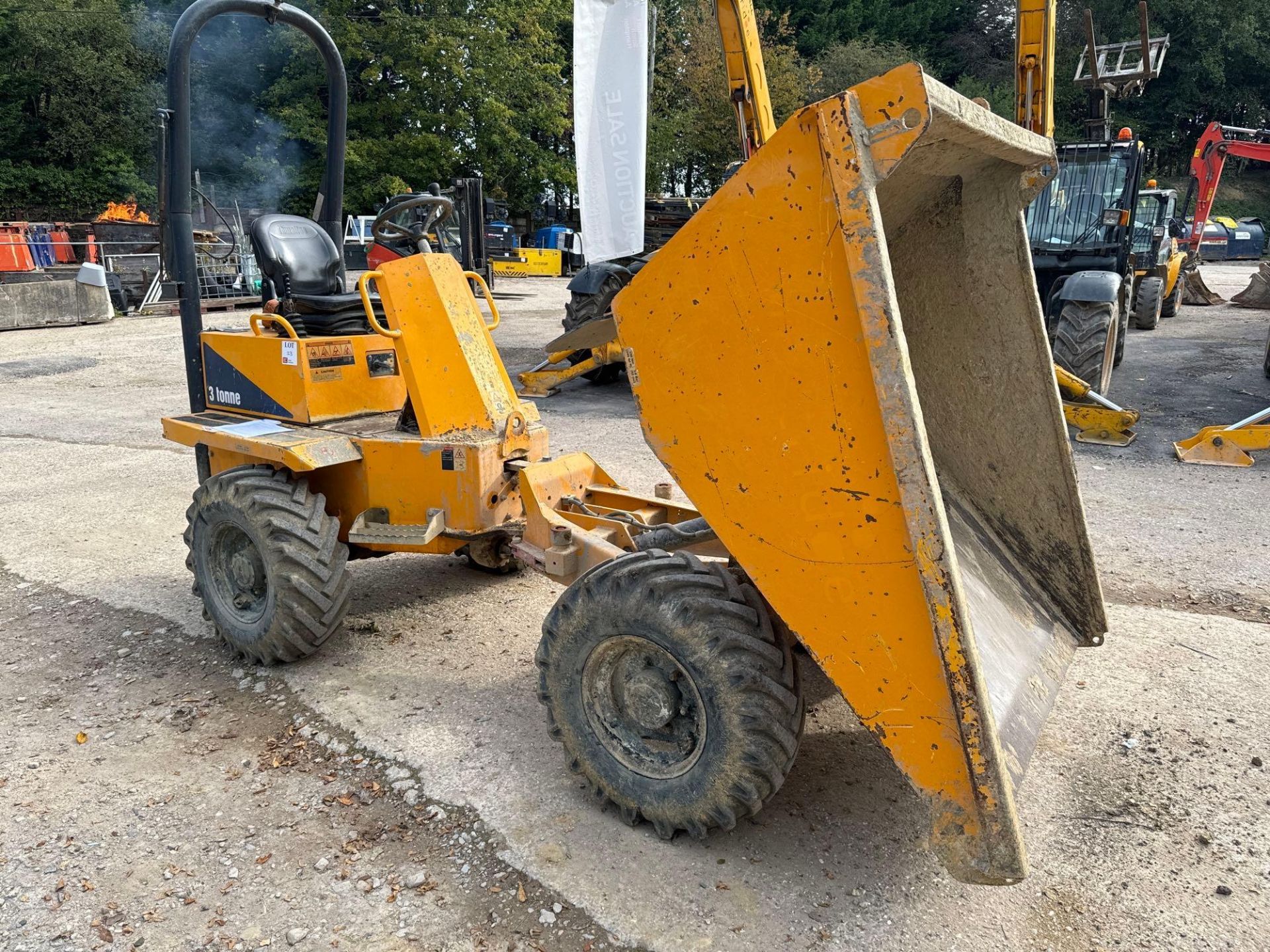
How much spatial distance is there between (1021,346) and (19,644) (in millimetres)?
4693

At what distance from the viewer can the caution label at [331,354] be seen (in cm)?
421

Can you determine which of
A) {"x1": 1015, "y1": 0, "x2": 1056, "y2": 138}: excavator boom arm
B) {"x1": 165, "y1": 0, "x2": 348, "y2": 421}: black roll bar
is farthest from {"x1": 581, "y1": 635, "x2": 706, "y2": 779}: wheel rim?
{"x1": 1015, "y1": 0, "x2": 1056, "y2": 138}: excavator boom arm

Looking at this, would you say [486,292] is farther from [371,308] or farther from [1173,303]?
[1173,303]

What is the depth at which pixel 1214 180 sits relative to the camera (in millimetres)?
18844

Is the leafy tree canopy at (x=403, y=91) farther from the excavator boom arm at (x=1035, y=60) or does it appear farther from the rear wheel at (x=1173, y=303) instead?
the excavator boom arm at (x=1035, y=60)

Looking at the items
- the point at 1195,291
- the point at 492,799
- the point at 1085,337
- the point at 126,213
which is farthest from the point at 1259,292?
the point at 126,213

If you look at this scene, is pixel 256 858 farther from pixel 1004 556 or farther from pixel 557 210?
pixel 557 210

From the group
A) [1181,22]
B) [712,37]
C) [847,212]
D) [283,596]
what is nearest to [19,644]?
[283,596]

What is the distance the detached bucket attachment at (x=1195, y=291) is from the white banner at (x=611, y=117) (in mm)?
14190

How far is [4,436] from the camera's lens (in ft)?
29.0

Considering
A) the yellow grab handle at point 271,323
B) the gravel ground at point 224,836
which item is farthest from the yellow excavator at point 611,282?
the gravel ground at point 224,836

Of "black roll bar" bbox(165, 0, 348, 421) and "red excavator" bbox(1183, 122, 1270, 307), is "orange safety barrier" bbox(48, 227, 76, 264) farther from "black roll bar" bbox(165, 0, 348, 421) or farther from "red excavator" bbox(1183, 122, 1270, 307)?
"red excavator" bbox(1183, 122, 1270, 307)

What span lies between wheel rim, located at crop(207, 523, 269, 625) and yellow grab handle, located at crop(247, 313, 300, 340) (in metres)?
0.93

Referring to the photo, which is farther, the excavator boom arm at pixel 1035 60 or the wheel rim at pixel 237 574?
the excavator boom arm at pixel 1035 60
